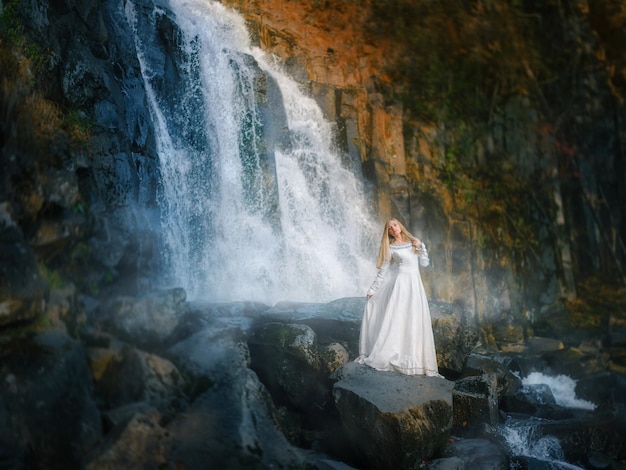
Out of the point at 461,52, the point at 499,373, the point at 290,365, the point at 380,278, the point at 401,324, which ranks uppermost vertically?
the point at 461,52

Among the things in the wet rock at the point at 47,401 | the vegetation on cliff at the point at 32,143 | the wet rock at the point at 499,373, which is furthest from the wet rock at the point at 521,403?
the vegetation on cliff at the point at 32,143

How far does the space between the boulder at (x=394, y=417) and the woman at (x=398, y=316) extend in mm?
333

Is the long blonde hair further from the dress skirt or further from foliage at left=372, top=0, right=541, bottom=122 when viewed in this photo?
foliage at left=372, top=0, right=541, bottom=122

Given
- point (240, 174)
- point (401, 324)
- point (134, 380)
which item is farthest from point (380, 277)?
point (240, 174)

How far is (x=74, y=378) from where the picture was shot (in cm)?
479

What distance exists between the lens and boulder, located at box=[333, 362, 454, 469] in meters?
5.27

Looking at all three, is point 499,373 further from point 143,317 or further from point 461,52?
point 461,52

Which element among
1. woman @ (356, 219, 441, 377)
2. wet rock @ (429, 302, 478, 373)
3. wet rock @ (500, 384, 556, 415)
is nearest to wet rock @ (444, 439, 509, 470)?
woman @ (356, 219, 441, 377)

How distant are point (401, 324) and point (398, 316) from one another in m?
0.11

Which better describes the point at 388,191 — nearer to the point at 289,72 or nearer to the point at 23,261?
the point at 289,72

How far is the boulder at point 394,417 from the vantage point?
5271 mm

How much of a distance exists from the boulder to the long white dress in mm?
321

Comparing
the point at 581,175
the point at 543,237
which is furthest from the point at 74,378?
the point at 581,175

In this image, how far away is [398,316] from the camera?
6.55m
